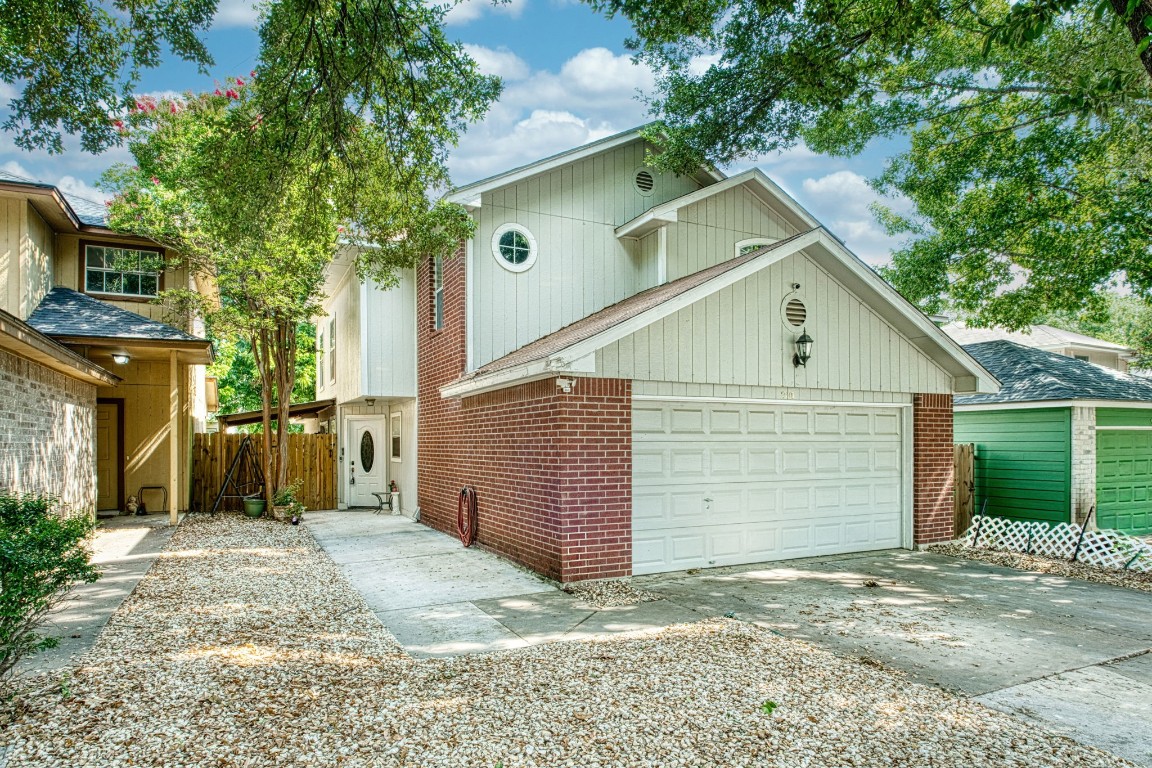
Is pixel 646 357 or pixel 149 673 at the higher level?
pixel 646 357

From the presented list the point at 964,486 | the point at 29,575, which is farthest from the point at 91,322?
the point at 964,486

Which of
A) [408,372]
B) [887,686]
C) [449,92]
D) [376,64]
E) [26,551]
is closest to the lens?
[26,551]

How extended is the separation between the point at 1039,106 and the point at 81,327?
17.1 metres

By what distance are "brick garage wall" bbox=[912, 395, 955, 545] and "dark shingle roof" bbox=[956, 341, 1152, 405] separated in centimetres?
135

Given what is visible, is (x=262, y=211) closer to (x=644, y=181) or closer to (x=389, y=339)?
(x=389, y=339)

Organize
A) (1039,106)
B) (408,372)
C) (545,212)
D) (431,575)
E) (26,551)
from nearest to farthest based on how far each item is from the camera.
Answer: (26,551), (431,575), (545,212), (1039,106), (408,372)

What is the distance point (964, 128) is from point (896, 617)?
10.8m

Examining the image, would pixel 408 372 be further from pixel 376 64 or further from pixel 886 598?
pixel 886 598

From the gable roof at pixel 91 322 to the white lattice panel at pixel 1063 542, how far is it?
13.4 metres

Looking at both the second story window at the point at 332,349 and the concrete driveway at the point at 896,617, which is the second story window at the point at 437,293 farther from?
the second story window at the point at 332,349

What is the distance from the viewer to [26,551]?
421cm

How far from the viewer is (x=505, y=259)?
11.0 meters

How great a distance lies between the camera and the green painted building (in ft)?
37.2

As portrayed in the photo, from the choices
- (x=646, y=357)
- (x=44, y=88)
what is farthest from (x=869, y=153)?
(x=44, y=88)
